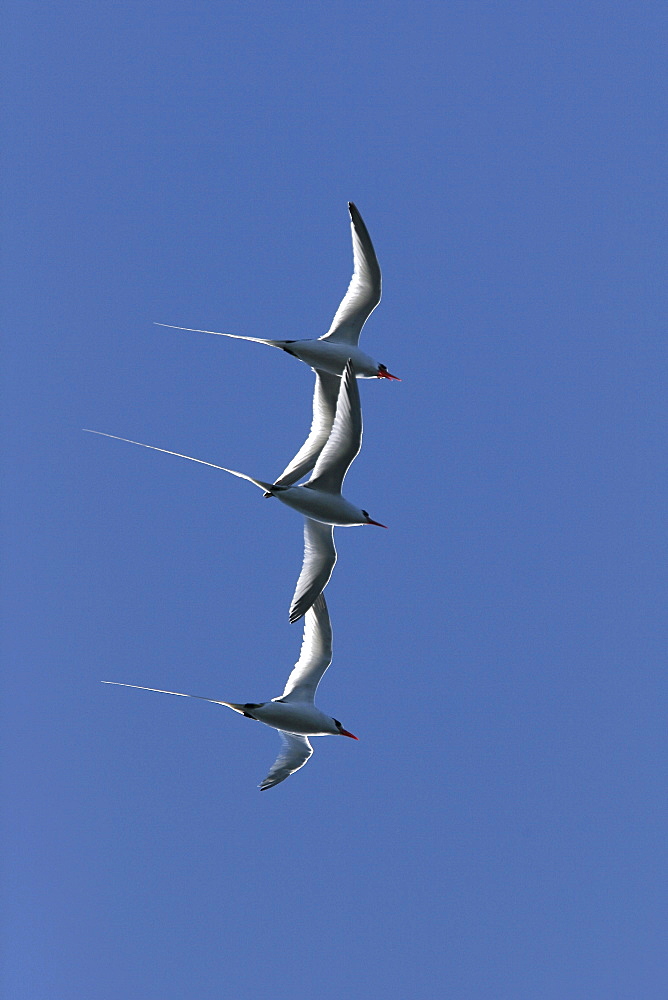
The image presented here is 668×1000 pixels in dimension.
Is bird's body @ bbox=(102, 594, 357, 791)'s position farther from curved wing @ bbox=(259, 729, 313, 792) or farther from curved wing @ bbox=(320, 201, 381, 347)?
curved wing @ bbox=(320, 201, 381, 347)

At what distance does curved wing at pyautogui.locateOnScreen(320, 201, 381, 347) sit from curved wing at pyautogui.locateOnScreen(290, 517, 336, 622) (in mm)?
2399

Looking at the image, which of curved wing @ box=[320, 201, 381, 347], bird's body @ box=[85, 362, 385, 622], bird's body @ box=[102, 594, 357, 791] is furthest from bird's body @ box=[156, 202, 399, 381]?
bird's body @ box=[102, 594, 357, 791]

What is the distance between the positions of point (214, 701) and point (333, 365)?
14.3ft

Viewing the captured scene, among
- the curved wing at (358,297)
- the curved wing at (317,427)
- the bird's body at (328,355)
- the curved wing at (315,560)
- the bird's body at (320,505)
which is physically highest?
the curved wing at (358,297)

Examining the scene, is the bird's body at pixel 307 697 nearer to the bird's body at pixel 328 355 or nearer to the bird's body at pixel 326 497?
the bird's body at pixel 326 497

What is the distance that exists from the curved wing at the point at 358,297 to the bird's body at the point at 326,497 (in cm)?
129

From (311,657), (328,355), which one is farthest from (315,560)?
(328,355)

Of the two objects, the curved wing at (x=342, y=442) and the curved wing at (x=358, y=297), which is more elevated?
the curved wing at (x=358, y=297)

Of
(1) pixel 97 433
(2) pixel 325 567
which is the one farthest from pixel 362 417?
(1) pixel 97 433

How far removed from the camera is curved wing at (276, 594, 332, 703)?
12.1 metres

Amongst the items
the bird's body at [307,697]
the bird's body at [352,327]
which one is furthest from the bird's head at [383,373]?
the bird's body at [307,697]

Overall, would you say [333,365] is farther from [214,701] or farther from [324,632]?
[214,701]

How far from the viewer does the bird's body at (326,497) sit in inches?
407

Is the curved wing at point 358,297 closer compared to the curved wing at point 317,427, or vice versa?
the curved wing at point 358,297
